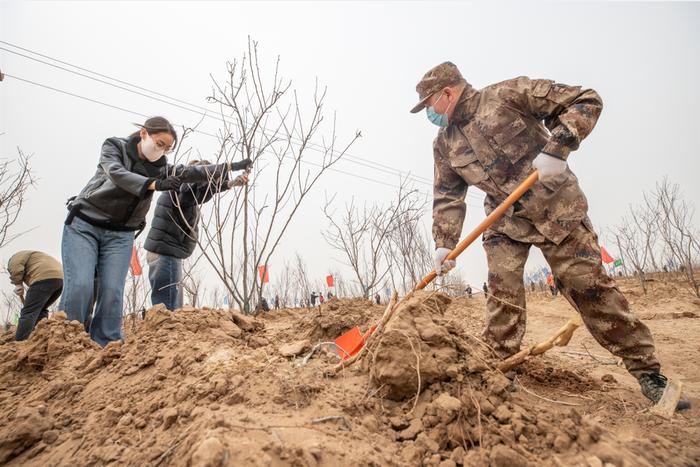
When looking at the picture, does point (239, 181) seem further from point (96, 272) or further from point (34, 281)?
point (34, 281)

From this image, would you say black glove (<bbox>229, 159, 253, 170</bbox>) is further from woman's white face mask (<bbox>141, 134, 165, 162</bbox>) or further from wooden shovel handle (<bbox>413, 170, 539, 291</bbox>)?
wooden shovel handle (<bbox>413, 170, 539, 291</bbox>)

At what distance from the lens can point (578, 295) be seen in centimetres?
177

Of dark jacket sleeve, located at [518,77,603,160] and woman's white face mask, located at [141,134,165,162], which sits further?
woman's white face mask, located at [141,134,165,162]

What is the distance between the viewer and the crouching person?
285 centimetres

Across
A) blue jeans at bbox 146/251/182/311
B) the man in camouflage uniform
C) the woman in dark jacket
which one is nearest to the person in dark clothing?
blue jeans at bbox 146/251/182/311

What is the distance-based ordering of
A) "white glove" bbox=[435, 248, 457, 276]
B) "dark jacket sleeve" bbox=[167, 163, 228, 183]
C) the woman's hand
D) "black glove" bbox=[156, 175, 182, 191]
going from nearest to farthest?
1. "white glove" bbox=[435, 248, 457, 276]
2. "black glove" bbox=[156, 175, 182, 191]
3. "dark jacket sleeve" bbox=[167, 163, 228, 183]
4. the woman's hand

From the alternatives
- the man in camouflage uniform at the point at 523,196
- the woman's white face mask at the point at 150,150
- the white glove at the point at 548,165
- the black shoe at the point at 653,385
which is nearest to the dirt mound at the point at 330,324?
the man in camouflage uniform at the point at 523,196

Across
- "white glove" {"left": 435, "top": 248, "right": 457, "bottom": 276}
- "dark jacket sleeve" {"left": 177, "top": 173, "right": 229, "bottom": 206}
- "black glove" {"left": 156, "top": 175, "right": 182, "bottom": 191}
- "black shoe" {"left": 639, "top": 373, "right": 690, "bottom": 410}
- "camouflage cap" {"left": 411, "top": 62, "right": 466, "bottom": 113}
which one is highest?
"camouflage cap" {"left": 411, "top": 62, "right": 466, "bottom": 113}

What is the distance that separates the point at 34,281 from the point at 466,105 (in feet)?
12.7

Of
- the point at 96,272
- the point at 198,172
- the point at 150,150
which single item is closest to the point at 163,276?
the point at 96,272

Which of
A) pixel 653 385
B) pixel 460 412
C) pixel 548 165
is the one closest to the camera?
pixel 460 412

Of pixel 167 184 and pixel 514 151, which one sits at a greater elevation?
pixel 167 184

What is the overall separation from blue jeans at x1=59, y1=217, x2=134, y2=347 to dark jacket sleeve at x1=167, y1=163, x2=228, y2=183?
1.86 feet

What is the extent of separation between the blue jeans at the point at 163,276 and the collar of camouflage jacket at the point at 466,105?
8.21ft
